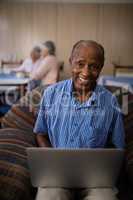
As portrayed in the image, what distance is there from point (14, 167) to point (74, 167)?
36 cm

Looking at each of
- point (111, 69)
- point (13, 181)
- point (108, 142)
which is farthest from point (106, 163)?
point (111, 69)

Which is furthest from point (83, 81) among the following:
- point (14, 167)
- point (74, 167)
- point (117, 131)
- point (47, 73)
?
point (47, 73)

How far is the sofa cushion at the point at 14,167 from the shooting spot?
1.20 metres

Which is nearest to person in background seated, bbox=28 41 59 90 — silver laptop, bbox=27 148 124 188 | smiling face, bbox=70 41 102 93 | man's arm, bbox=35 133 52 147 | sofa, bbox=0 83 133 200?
sofa, bbox=0 83 133 200

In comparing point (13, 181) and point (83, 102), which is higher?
point (83, 102)

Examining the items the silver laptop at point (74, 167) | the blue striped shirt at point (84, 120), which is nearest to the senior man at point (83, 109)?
the blue striped shirt at point (84, 120)

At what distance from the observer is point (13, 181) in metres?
1.23

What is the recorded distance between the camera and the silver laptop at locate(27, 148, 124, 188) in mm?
1079

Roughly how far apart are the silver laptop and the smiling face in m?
0.40

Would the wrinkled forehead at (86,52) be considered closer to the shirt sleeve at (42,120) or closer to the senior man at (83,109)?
the senior man at (83,109)

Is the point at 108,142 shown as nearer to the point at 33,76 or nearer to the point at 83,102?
the point at 83,102

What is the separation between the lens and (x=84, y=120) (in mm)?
1356

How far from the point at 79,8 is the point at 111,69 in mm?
1677

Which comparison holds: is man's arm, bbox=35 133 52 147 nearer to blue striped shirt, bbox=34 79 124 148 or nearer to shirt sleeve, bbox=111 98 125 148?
blue striped shirt, bbox=34 79 124 148
